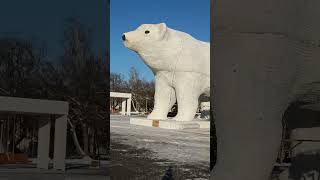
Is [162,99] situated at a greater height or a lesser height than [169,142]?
greater

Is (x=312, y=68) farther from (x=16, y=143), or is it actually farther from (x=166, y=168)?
(x=16, y=143)

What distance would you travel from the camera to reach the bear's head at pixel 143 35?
Result: 9.89 ft

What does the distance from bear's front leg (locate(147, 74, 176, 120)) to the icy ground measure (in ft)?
2.18

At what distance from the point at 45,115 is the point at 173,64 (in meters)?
1.22

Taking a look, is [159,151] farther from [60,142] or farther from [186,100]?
[186,100]

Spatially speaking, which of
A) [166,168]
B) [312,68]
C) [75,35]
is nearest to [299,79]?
[312,68]

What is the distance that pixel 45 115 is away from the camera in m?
3.47

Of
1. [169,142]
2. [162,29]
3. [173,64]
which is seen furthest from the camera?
[173,64]

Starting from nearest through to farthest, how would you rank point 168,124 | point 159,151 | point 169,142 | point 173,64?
point 159,151, point 169,142, point 168,124, point 173,64

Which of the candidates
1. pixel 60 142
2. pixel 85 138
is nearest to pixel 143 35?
pixel 60 142

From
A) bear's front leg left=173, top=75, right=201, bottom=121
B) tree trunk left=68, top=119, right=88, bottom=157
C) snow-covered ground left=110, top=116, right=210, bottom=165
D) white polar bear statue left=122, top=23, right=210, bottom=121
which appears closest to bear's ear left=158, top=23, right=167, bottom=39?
white polar bear statue left=122, top=23, right=210, bottom=121

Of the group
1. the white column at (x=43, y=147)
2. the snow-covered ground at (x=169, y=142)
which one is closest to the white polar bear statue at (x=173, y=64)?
the snow-covered ground at (x=169, y=142)

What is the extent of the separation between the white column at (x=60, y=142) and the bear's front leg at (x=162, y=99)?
852mm

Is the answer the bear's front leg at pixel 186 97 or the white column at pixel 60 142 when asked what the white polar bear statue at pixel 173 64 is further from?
the white column at pixel 60 142
